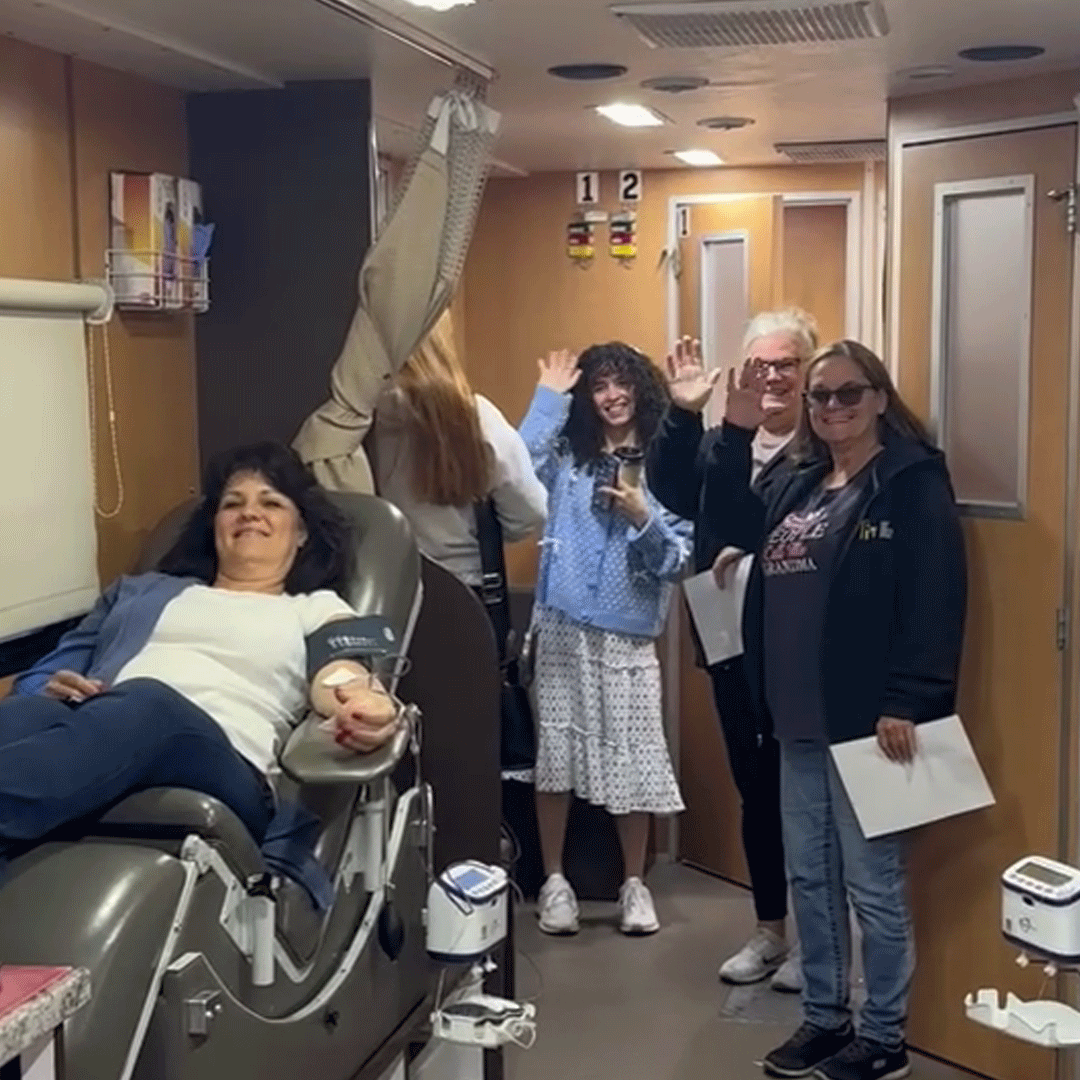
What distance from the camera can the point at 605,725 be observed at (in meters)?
4.26

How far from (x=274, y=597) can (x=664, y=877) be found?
2049 mm

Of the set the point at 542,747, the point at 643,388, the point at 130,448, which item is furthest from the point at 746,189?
the point at 130,448

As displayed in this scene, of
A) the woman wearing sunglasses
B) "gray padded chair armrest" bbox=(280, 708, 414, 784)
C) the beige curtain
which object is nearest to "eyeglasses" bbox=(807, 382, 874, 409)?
the woman wearing sunglasses

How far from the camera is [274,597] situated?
2973 mm

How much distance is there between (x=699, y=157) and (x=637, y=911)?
224 cm

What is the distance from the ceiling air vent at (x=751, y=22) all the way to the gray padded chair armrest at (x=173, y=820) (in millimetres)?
1444

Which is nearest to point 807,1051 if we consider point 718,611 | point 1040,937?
point 1040,937

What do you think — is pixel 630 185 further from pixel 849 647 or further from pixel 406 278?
pixel 849 647

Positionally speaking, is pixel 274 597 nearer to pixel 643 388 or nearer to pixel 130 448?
pixel 130 448

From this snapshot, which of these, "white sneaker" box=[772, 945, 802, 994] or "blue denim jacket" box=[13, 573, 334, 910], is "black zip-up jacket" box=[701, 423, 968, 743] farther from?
"blue denim jacket" box=[13, 573, 334, 910]

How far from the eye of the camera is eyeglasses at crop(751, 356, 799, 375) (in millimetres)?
3721

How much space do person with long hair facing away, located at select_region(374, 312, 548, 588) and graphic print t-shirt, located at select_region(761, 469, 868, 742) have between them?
77 centimetres

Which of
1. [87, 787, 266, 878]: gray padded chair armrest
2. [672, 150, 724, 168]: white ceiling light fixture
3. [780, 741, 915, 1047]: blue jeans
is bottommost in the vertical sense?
[780, 741, 915, 1047]: blue jeans

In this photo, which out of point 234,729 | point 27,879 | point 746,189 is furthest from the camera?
point 746,189
